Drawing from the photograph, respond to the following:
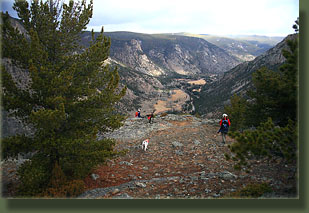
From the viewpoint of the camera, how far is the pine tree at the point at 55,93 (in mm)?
8148

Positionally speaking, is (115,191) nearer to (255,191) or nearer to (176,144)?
(255,191)

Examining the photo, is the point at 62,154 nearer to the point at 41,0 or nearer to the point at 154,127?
the point at 41,0

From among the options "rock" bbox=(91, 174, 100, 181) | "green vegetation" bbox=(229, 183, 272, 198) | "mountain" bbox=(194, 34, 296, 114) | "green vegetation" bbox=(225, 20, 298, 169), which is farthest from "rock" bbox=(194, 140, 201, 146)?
"mountain" bbox=(194, 34, 296, 114)

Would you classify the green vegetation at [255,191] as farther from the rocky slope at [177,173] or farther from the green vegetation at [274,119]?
the green vegetation at [274,119]

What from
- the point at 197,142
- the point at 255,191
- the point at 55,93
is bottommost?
the point at 197,142

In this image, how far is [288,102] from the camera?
8109 mm

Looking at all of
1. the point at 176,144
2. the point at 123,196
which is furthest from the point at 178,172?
the point at 176,144

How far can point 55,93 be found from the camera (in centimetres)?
861

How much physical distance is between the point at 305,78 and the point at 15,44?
1131 centimetres

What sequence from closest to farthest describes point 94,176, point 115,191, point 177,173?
1. point 115,191
2. point 94,176
3. point 177,173

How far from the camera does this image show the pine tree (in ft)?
26.7

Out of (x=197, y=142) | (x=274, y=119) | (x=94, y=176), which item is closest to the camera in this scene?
(x=274, y=119)

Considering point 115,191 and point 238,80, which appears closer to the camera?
point 115,191

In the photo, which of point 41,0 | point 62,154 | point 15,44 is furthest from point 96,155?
point 41,0
